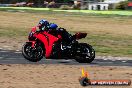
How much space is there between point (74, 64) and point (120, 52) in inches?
276

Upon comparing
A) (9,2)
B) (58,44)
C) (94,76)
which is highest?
(58,44)

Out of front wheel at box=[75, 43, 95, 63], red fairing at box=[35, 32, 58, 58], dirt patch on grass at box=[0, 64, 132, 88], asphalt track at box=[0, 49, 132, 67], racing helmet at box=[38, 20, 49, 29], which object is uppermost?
racing helmet at box=[38, 20, 49, 29]

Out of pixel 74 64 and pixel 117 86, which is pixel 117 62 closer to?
pixel 74 64

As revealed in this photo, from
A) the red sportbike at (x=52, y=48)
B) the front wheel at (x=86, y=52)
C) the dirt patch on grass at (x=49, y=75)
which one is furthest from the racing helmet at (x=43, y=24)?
the dirt patch on grass at (x=49, y=75)

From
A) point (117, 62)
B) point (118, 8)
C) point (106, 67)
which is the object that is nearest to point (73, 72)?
point (106, 67)

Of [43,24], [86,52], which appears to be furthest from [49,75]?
[43,24]

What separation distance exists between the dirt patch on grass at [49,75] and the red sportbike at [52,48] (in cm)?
63

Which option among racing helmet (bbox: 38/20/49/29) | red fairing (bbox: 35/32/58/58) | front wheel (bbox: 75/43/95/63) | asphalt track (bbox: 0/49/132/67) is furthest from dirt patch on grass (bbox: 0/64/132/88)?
racing helmet (bbox: 38/20/49/29)

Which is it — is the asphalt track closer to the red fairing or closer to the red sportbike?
the red sportbike

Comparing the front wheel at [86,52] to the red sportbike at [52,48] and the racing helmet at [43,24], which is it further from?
the racing helmet at [43,24]

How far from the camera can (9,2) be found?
131 metres

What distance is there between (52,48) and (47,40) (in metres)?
0.37

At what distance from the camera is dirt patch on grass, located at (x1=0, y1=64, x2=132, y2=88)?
13027 millimetres

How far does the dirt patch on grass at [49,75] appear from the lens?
13.0m
